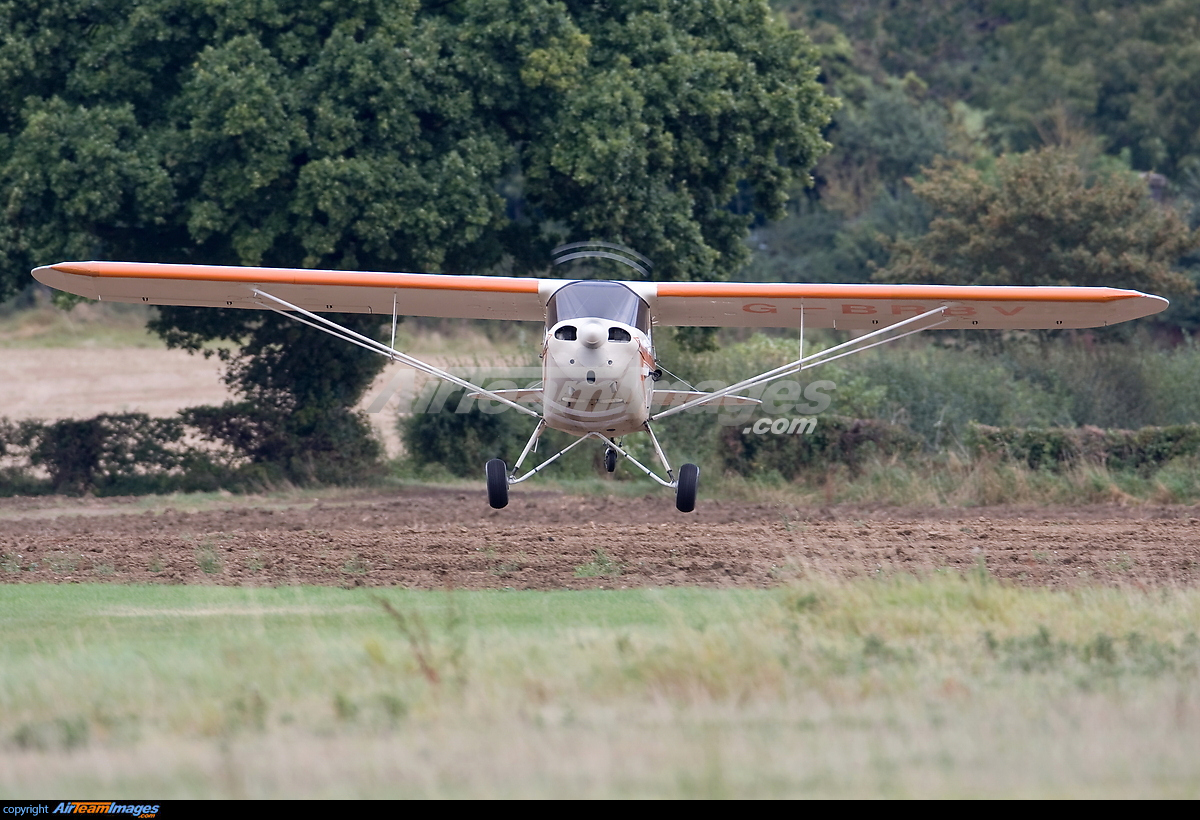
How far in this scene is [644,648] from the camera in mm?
8047

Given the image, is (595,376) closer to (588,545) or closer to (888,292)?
(588,545)

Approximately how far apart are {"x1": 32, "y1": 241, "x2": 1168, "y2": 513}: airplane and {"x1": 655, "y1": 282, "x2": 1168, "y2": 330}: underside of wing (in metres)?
0.02

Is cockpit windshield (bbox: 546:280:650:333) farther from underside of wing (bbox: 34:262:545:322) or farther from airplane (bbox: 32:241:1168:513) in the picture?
underside of wing (bbox: 34:262:545:322)

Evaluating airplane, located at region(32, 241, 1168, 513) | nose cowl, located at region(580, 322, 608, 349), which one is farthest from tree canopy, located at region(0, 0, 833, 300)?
nose cowl, located at region(580, 322, 608, 349)

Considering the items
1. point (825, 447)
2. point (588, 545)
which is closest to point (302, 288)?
point (588, 545)

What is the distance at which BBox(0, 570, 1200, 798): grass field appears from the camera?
5.75 metres

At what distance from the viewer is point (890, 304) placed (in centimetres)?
1531

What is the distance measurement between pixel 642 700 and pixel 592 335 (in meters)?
6.33

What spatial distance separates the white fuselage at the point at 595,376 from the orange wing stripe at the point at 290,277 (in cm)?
141

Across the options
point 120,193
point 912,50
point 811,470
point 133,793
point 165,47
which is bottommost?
point 133,793

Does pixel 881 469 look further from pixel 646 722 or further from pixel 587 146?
pixel 646 722

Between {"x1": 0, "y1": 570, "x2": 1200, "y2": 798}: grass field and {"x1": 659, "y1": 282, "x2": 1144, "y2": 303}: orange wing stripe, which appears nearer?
{"x1": 0, "y1": 570, "x2": 1200, "y2": 798}: grass field
